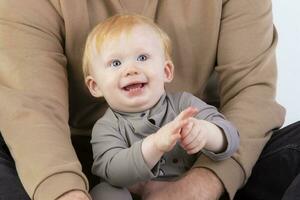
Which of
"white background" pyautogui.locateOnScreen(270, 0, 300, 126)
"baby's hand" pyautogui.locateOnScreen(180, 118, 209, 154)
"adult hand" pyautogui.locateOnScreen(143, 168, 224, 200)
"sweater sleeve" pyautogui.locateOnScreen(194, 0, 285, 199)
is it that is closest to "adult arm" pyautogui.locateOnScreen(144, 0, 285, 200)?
"sweater sleeve" pyautogui.locateOnScreen(194, 0, 285, 199)

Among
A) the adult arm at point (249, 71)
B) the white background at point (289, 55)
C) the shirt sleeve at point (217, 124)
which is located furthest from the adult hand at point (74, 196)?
the white background at point (289, 55)

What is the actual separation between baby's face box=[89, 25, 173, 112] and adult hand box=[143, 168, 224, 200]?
0.48 ft

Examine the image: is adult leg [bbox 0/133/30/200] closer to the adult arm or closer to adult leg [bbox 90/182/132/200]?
adult leg [bbox 90/182/132/200]

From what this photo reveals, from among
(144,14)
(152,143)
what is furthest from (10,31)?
(152,143)

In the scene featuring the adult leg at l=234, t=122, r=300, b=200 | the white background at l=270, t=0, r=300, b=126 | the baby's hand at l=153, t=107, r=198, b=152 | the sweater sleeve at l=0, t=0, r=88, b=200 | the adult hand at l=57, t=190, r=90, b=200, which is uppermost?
the baby's hand at l=153, t=107, r=198, b=152

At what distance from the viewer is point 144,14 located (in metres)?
1.25

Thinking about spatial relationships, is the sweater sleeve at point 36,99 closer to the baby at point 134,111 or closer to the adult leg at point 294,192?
the baby at point 134,111

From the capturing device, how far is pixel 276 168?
3.84ft

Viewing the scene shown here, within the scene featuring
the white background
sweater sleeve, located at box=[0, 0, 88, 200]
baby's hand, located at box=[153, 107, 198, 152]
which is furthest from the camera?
the white background

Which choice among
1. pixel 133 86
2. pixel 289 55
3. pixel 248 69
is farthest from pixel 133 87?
pixel 289 55

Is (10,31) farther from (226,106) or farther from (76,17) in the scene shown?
(226,106)

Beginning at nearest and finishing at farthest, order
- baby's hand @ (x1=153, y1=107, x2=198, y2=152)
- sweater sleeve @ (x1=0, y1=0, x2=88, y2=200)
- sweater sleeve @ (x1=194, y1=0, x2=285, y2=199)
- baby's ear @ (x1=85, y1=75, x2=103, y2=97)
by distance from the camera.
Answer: baby's hand @ (x1=153, y1=107, x2=198, y2=152) < sweater sleeve @ (x1=0, y1=0, x2=88, y2=200) < baby's ear @ (x1=85, y1=75, x2=103, y2=97) < sweater sleeve @ (x1=194, y1=0, x2=285, y2=199)

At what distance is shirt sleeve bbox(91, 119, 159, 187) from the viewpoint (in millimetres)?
993

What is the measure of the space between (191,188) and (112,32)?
1.04 ft
